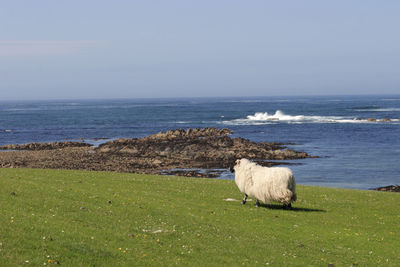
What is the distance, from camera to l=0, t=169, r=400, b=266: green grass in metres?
14.5

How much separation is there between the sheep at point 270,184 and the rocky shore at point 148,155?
80.9ft

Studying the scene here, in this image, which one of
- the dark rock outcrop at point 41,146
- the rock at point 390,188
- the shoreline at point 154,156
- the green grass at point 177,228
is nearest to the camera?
the green grass at point 177,228

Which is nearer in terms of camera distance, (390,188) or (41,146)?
(390,188)

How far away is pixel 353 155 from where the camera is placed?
6519cm

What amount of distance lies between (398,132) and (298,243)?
290 feet

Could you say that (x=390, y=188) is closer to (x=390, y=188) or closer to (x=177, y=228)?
(x=390, y=188)

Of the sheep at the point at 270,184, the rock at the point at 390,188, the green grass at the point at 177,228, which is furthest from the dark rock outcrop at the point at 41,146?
the sheep at the point at 270,184

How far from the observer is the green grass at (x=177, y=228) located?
47.4ft

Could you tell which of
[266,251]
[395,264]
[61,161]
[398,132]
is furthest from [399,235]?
[398,132]

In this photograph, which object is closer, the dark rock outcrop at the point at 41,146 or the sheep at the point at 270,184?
the sheep at the point at 270,184

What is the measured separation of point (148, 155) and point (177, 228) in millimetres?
47225

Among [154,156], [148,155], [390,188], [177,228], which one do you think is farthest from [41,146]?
[177,228]

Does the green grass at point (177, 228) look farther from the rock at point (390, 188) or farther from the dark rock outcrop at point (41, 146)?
the dark rock outcrop at point (41, 146)

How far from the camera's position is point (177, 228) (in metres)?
18.4
